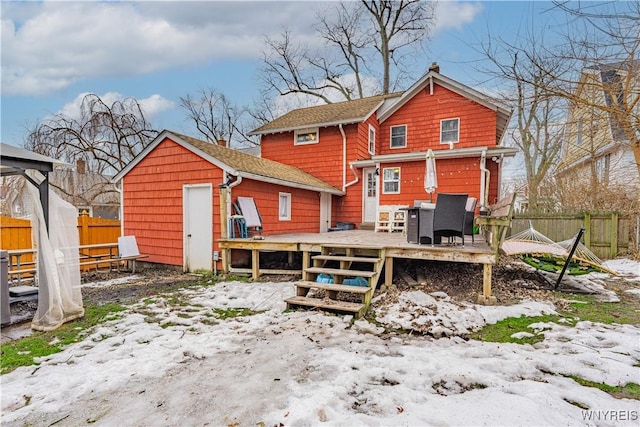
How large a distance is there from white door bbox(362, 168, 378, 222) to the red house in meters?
0.04

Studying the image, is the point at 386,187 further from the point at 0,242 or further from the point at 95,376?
the point at 0,242

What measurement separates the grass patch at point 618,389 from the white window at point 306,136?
1111cm

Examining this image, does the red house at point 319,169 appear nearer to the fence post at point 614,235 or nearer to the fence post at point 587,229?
the fence post at point 587,229

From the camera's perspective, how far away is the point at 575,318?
4254mm

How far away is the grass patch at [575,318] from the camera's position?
368cm

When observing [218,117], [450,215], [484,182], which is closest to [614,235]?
[484,182]

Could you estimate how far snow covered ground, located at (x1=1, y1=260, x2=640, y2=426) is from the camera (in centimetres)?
221

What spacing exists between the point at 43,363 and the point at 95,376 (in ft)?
2.43

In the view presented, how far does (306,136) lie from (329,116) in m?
1.20

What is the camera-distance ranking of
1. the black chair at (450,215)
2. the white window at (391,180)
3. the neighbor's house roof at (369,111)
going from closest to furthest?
the black chair at (450,215), the white window at (391,180), the neighbor's house roof at (369,111)

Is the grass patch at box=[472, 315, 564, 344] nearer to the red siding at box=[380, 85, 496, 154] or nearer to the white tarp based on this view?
the white tarp

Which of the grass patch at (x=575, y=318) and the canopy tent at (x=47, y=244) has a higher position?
the canopy tent at (x=47, y=244)

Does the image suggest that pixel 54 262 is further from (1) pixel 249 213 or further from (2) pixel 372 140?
(2) pixel 372 140

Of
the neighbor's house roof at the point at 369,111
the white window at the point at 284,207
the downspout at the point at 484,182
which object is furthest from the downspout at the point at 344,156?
the downspout at the point at 484,182
